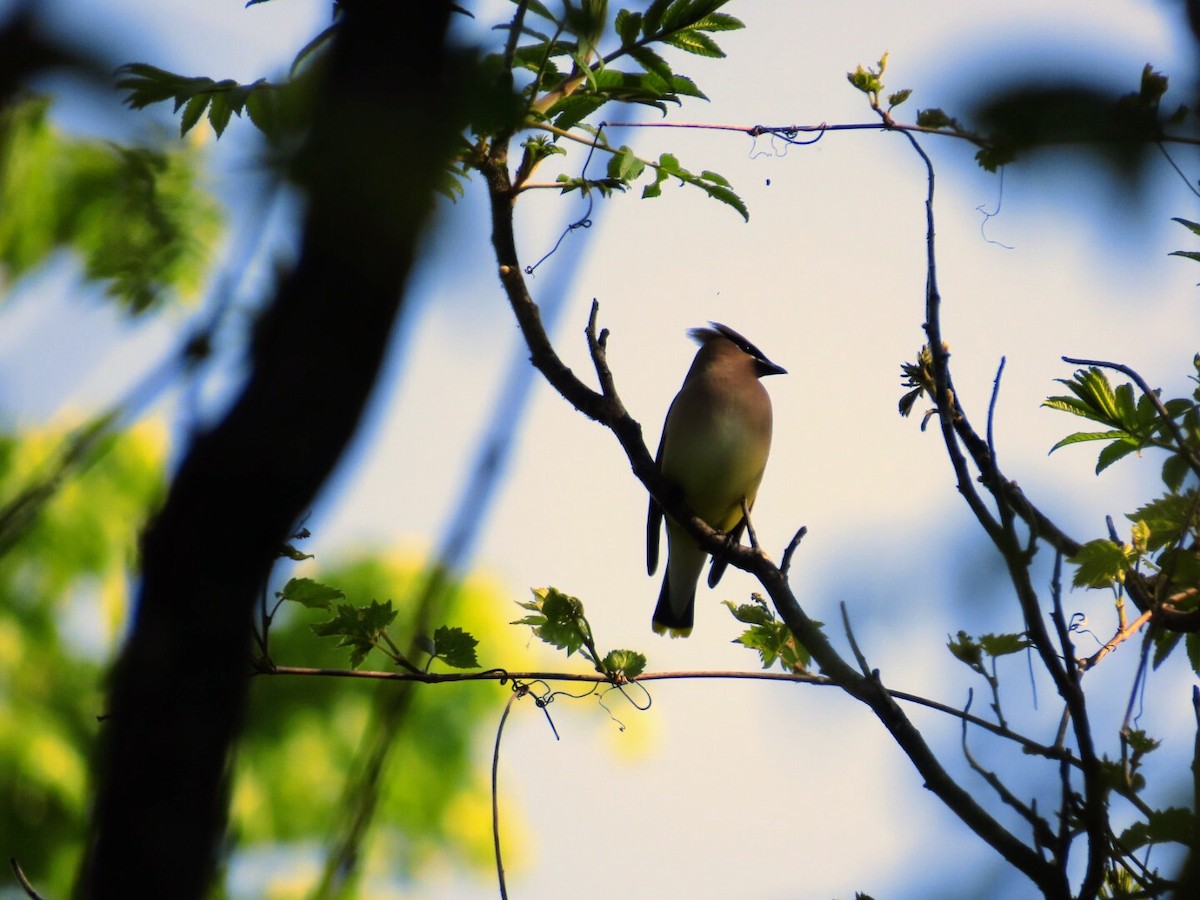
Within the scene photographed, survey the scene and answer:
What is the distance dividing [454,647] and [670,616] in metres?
3.51

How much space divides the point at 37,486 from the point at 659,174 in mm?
2096

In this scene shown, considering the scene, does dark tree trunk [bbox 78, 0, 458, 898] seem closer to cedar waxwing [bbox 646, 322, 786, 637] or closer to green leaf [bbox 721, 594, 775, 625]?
green leaf [bbox 721, 594, 775, 625]

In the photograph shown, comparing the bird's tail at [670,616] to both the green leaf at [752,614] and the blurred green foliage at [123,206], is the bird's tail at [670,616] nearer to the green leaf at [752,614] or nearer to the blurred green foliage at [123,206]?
the green leaf at [752,614]

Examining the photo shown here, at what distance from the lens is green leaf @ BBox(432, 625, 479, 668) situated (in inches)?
102

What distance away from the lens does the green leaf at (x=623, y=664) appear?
8.83 feet

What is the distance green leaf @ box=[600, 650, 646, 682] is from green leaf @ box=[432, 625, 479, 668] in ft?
0.93

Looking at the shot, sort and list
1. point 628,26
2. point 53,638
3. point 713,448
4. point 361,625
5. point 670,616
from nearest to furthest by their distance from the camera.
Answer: point 361,625, point 628,26, point 713,448, point 670,616, point 53,638

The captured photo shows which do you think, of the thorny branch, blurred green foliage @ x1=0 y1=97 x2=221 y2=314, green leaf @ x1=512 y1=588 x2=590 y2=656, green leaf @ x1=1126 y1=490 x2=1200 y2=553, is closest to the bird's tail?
the thorny branch

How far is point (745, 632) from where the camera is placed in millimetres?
2666

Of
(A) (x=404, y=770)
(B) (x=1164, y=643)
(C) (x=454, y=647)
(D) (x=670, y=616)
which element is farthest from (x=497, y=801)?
(A) (x=404, y=770)

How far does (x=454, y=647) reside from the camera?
262cm

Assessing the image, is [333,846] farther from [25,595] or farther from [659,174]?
[25,595]

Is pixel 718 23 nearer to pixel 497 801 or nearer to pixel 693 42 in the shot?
pixel 693 42

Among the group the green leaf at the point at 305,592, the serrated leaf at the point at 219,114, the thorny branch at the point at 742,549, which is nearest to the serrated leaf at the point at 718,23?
the thorny branch at the point at 742,549
